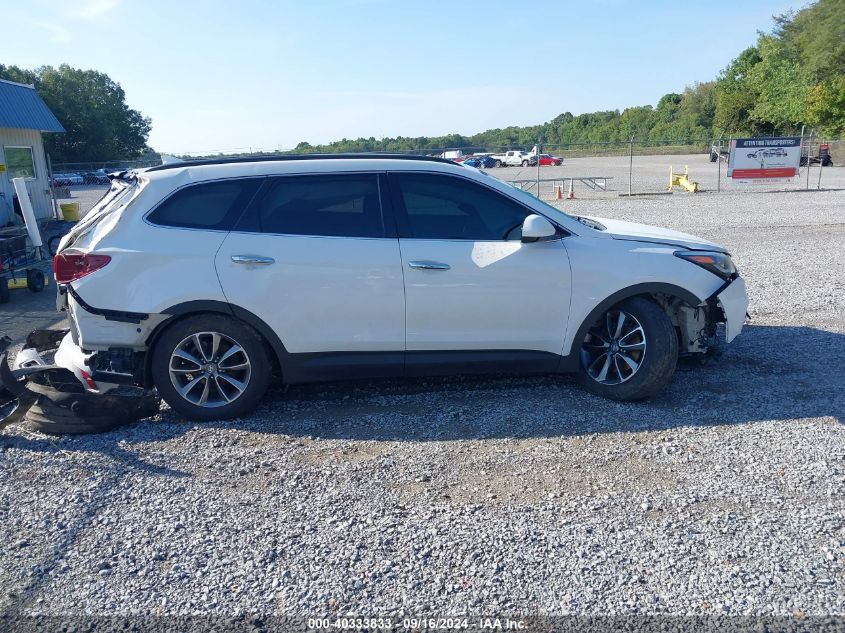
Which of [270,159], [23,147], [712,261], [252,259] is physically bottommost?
[712,261]

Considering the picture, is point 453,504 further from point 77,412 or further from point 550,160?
point 550,160

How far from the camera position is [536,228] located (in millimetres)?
4980

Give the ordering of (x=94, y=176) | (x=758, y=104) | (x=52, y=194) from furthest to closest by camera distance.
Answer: (x=758, y=104)
(x=94, y=176)
(x=52, y=194)

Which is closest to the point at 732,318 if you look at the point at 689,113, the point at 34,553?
the point at 34,553

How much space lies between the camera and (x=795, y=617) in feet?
9.54

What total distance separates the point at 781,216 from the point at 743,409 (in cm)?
1463

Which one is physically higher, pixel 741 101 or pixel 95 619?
pixel 741 101

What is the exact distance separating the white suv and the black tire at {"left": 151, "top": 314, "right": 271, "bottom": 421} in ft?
0.04

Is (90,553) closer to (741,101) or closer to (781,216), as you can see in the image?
(781,216)

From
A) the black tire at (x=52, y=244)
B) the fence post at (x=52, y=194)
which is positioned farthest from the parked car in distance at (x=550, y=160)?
the black tire at (x=52, y=244)

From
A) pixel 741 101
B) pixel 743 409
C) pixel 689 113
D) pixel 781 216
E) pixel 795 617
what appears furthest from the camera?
pixel 689 113

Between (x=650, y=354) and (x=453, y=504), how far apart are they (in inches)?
82.9

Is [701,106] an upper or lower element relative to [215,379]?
upper

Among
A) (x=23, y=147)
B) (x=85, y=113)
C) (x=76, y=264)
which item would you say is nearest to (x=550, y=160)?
(x=23, y=147)
